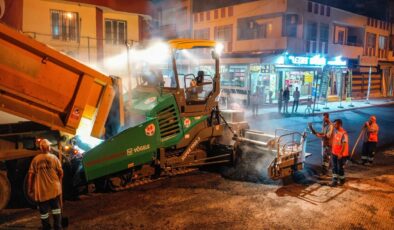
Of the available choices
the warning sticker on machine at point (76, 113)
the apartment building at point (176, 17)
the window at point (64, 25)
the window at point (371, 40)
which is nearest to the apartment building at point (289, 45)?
the window at point (371, 40)

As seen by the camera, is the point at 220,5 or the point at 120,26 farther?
the point at 220,5

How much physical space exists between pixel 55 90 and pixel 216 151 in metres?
4.54

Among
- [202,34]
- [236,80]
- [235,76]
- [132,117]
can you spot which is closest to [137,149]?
[132,117]

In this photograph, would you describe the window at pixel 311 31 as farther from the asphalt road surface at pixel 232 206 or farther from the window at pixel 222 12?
the asphalt road surface at pixel 232 206

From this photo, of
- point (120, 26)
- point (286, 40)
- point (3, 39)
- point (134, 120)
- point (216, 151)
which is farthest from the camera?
point (286, 40)

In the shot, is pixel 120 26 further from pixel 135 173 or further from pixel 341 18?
pixel 341 18

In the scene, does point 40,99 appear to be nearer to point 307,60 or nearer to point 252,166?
point 252,166

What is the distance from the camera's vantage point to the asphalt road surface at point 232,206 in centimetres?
650

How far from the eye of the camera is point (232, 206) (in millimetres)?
7312

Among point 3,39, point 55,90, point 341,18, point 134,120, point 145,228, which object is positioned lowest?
point 145,228

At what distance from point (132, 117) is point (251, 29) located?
22506mm

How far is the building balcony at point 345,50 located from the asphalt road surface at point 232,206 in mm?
22143

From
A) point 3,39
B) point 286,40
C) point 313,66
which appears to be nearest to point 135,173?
point 3,39

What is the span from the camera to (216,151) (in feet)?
31.6
